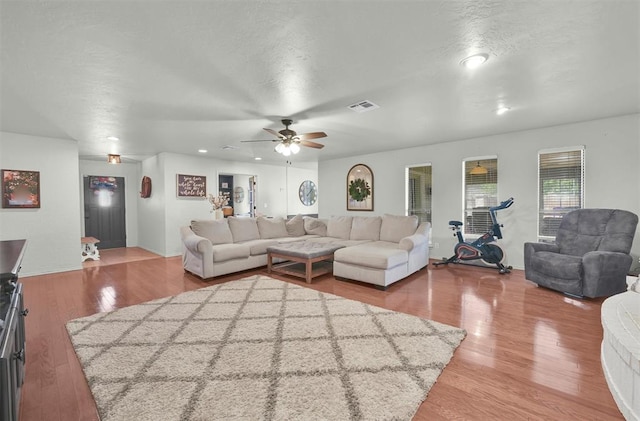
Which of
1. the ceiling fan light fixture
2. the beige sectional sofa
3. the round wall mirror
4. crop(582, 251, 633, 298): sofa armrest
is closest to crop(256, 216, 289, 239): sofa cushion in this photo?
the beige sectional sofa

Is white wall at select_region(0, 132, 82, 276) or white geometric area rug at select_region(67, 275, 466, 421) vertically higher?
white wall at select_region(0, 132, 82, 276)

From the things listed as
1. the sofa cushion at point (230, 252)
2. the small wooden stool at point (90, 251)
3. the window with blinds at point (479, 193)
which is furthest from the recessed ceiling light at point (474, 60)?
the small wooden stool at point (90, 251)

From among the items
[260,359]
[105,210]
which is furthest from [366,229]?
[105,210]

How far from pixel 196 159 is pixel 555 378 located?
7.07 m

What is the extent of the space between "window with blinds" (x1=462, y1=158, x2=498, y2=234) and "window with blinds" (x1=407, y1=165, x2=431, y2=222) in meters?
0.74

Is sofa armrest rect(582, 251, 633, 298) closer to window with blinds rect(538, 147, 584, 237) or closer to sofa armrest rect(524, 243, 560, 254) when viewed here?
sofa armrest rect(524, 243, 560, 254)

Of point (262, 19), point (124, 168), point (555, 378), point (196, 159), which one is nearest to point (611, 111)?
point (555, 378)

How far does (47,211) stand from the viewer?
4.81 m

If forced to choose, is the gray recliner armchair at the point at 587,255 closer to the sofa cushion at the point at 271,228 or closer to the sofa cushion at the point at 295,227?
Result: the sofa cushion at the point at 295,227

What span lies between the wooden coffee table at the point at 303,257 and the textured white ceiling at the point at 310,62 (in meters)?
1.91

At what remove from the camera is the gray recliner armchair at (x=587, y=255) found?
322 cm

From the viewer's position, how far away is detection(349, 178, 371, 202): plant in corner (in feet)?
22.6

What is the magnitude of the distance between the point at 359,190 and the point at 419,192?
1.46 m

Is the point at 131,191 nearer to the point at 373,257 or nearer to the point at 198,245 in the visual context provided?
the point at 198,245
